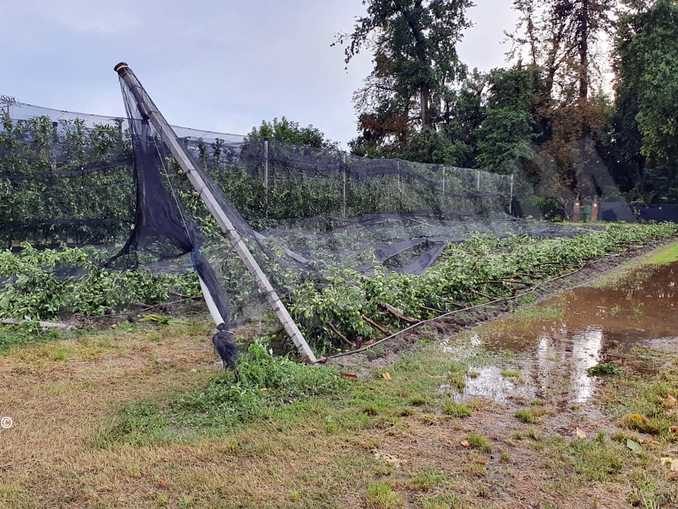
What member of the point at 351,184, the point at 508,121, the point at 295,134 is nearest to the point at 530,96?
the point at 508,121

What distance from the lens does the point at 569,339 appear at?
191 inches

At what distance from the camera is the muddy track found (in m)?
3.90

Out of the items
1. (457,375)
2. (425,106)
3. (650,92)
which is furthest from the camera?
(425,106)

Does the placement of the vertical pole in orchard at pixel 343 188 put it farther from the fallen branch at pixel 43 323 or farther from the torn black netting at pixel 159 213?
the torn black netting at pixel 159 213

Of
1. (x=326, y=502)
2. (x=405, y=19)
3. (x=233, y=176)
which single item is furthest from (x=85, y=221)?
(x=405, y=19)

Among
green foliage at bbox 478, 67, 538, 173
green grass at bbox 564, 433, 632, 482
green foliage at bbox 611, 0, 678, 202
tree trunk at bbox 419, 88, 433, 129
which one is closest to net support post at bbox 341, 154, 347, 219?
green grass at bbox 564, 433, 632, 482

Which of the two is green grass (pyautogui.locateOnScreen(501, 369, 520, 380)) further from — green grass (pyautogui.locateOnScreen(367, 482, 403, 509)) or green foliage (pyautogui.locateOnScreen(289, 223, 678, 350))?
green grass (pyautogui.locateOnScreen(367, 482, 403, 509))

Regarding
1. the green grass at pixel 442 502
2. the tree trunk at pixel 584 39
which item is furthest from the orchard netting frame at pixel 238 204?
the tree trunk at pixel 584 39

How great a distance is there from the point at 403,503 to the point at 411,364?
1.83 m

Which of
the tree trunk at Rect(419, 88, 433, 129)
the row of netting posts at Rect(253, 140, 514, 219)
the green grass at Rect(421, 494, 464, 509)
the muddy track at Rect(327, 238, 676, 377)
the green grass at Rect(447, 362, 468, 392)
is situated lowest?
the green grass at Rect(421, 494, 464, 509)

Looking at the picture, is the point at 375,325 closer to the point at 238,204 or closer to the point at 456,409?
the point at 456,409

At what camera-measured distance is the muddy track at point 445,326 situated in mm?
3900

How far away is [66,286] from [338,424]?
11.7 feet

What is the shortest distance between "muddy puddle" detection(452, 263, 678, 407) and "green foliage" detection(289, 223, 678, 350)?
2.15ft
